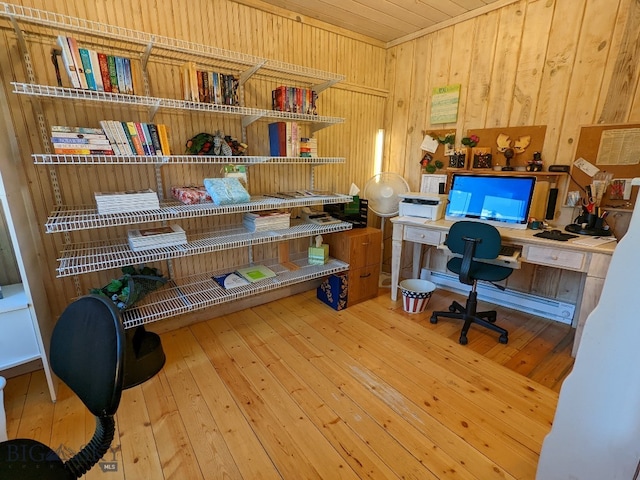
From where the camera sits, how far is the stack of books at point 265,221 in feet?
7.82

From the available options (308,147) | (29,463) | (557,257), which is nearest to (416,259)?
(557,257)

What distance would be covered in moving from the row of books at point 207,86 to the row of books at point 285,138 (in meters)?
0.36

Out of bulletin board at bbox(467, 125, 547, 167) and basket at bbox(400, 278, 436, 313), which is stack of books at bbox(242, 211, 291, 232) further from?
bulletin board at bbox(467, 125, 547, 167)

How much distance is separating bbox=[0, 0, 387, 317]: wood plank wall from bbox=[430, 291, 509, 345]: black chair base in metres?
1.47

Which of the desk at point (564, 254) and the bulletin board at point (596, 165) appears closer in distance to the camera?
the desk at point (564, 254)

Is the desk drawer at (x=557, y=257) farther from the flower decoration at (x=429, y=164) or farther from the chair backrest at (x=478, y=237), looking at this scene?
the flower decoration at (x=429, y=164)

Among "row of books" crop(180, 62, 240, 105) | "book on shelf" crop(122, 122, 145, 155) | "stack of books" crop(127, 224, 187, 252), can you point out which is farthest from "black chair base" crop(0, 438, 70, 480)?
"row of books" crop(180, 62, 240, 105)

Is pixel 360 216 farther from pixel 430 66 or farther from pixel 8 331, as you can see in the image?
pixel 8 331

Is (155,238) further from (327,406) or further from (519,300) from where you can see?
(519,300)

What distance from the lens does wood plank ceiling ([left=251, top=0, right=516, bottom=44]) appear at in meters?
2.44

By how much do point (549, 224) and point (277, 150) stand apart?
2.27 m

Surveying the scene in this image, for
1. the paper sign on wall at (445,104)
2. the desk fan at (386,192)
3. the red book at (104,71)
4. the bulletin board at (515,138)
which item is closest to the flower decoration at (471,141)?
the bulletin board at (515,138)

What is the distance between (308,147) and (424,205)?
1128mm

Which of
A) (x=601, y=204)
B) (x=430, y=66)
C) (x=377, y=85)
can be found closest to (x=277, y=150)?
(x=377, y=85)
